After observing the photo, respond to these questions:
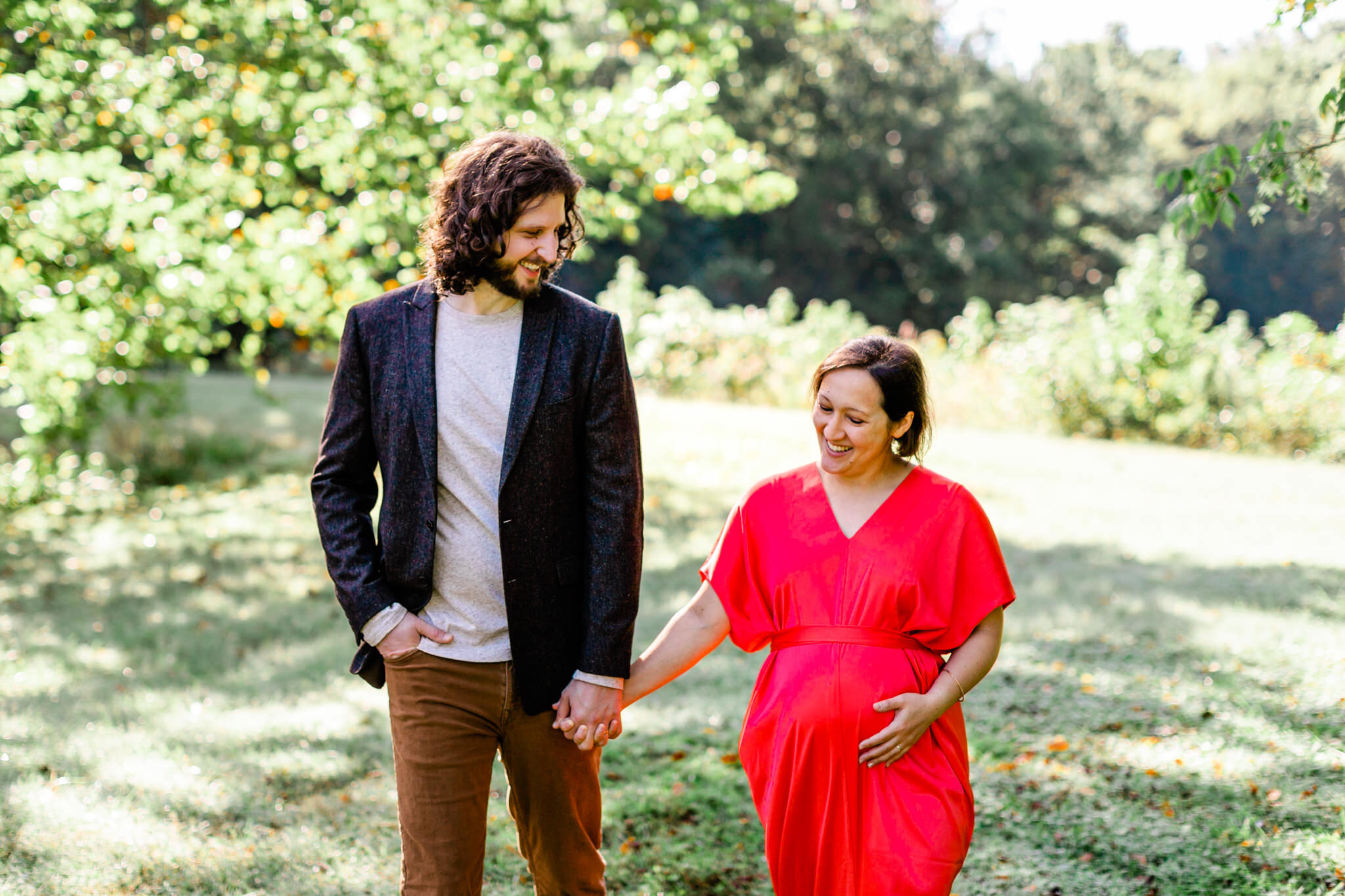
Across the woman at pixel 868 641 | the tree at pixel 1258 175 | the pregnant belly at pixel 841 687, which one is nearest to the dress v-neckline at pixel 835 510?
the woman at pixel 868 641

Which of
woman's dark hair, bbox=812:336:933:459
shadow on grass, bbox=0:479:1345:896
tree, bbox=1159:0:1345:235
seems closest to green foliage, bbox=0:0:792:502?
shadow on grass, bbox=0:479:1345:896

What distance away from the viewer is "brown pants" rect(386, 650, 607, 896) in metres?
2.38

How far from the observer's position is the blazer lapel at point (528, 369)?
235 cm

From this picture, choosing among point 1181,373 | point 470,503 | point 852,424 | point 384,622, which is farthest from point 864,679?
point 1181,373

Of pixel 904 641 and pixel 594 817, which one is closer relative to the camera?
pixel 904 641

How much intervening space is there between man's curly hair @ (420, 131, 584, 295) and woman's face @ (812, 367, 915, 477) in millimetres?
703

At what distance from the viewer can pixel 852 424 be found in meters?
2.39

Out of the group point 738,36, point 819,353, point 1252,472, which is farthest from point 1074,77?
point 738,36

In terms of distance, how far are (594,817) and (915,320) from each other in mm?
37284

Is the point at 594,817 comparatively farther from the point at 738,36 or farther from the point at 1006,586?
the point at 738,36

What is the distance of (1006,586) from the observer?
2344mm

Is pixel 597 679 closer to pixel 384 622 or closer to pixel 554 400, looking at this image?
pixel 384 622

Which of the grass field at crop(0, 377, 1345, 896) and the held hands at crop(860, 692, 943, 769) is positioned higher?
the held hands at crop(860, 692, 943, 769)

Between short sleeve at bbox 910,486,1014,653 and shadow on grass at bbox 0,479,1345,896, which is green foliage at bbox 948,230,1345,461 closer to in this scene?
shadow on grass at bbox 0,479,1345,896
